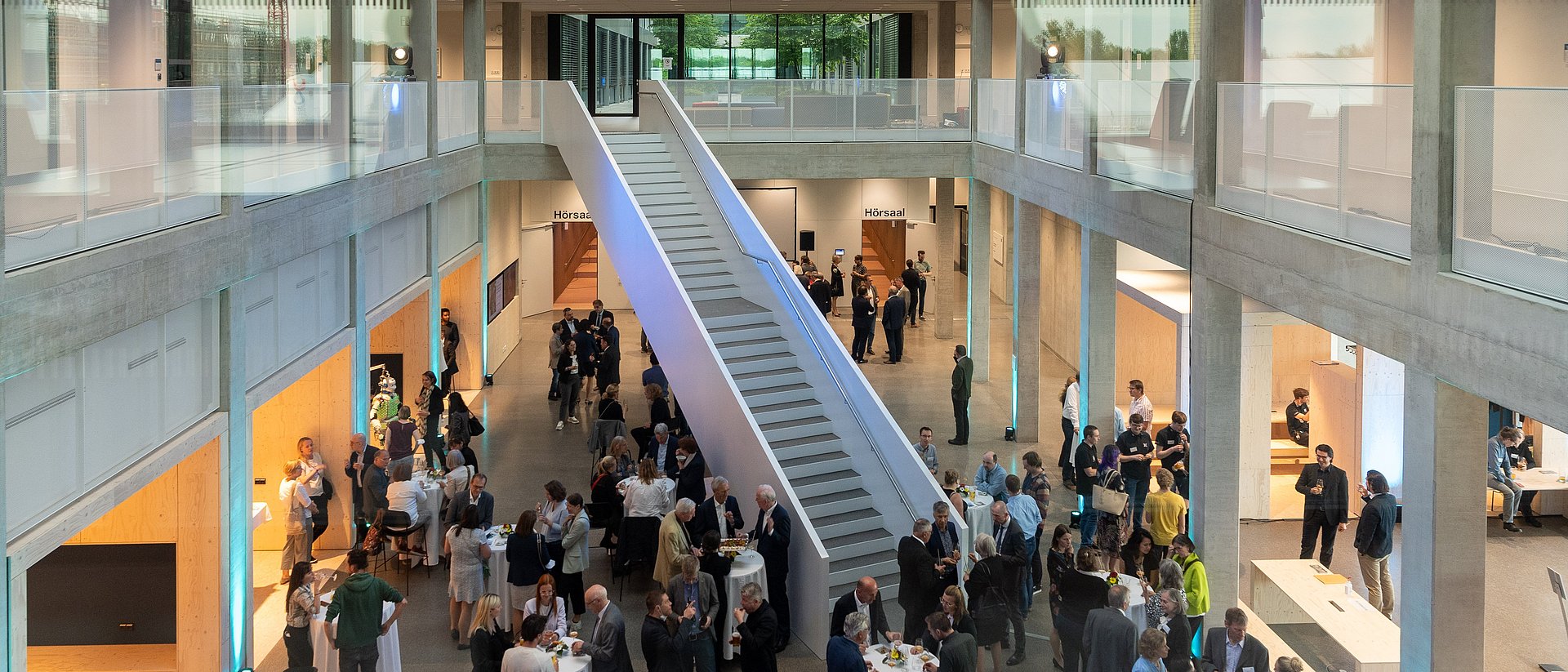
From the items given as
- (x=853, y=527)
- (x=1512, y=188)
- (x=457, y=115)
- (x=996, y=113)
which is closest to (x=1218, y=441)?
(x=853, y=527)

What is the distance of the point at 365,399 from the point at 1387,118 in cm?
1138

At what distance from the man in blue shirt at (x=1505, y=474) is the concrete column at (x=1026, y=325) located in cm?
626

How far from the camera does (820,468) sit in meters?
14.0

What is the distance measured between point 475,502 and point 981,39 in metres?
14.3

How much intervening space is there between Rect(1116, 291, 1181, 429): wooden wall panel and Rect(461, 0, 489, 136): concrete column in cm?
1131

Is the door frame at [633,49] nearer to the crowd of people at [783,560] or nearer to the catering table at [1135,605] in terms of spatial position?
the crowd of people at [783,560]

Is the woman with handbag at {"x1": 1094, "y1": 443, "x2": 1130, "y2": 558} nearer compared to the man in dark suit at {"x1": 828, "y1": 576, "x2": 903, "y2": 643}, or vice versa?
the man in dark suit at {"x1": 828, "y1": 576, "x2": 903, "y2": 643}

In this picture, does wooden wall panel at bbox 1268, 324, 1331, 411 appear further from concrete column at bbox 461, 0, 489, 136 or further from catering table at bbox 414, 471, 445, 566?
concrete column at bbox 461, 0, 489, 136

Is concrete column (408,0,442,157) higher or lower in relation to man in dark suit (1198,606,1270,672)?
higher

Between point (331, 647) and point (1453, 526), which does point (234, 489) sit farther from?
point (1453, 526)

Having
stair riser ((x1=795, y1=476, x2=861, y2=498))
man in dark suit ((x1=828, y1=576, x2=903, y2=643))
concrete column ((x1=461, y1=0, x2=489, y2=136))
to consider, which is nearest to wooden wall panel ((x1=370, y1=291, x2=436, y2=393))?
concrete column ((x1=461, y1=0, x2=489, y2=136))

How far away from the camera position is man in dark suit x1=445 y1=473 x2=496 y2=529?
12.5 m

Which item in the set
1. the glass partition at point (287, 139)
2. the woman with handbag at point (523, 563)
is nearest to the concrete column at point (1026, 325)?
the glass partition at point (287, 139)

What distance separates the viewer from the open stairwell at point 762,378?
12766 mm
